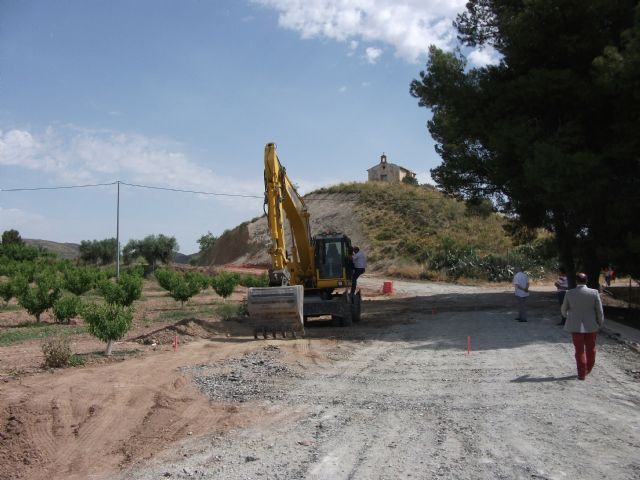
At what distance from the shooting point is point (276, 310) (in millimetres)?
14102

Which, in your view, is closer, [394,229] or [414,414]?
[414,414]

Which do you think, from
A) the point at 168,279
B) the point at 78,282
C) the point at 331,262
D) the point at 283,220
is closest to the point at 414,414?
the point at 283,220

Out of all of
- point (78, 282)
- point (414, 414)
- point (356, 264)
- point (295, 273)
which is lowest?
point (414, 414)

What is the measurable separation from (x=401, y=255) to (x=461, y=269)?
8613 millimetres

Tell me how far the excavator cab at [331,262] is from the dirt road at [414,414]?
4233mm

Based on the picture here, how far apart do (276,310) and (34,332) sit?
25.5 feet

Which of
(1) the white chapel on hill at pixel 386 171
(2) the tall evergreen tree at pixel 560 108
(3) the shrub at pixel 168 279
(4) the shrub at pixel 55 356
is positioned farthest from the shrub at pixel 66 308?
(1) the white chapel on hill at pixel 386 171

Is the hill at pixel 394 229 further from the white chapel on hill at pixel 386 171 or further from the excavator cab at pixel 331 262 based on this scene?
the excavator cab at pixel 331 262

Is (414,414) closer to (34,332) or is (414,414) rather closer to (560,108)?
(34,332)

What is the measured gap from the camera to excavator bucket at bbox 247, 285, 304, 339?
545 inches

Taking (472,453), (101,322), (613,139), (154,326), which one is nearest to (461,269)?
(613,139)

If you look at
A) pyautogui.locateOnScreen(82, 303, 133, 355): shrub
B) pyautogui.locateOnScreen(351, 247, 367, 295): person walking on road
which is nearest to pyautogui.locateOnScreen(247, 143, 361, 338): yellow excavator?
pyautogui.locateOnScreen(351, 247, 367, 295): person walking on road

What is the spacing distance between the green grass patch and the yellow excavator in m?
5.94

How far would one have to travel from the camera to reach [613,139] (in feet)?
61.6
